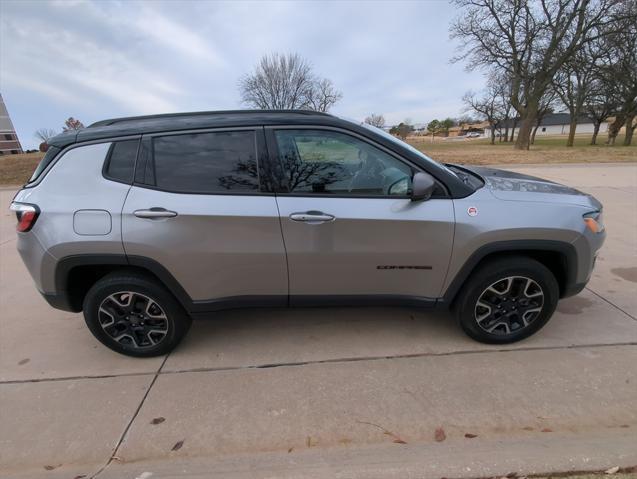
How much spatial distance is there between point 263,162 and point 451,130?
116m

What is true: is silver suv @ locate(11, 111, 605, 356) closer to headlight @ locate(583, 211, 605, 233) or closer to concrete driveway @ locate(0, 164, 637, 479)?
headlight @ locate(583, 211, 605, 233)

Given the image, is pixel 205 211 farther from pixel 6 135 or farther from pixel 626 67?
pixel 6 135

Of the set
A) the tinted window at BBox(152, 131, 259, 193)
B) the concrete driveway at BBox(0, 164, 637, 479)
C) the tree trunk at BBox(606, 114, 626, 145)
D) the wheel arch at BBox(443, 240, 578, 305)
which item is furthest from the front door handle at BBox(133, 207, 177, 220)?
the tree trunk at BBox(606, 114, 626, 145)

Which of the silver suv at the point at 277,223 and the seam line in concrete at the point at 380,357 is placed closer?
the silver suv at the point at 277,223

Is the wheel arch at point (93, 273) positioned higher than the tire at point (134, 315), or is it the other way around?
the wheel arch at point (93, 273)

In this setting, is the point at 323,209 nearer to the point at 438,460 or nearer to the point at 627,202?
the point at 438,460

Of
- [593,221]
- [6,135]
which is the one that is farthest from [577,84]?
[6,135]

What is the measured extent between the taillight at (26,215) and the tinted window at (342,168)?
1.77 metres

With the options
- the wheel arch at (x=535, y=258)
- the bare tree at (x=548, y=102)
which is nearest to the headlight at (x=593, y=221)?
the wheel arch at (x=535, y=258)

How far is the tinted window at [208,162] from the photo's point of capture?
2.64 m

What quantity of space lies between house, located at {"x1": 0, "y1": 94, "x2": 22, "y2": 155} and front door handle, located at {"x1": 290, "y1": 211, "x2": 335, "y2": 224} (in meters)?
77.3

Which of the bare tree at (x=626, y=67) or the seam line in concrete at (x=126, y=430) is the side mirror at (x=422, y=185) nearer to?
the seam line in concrete at (x=126, y=430)

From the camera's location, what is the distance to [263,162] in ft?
8.67

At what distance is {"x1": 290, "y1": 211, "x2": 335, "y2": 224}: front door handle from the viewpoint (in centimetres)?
256
